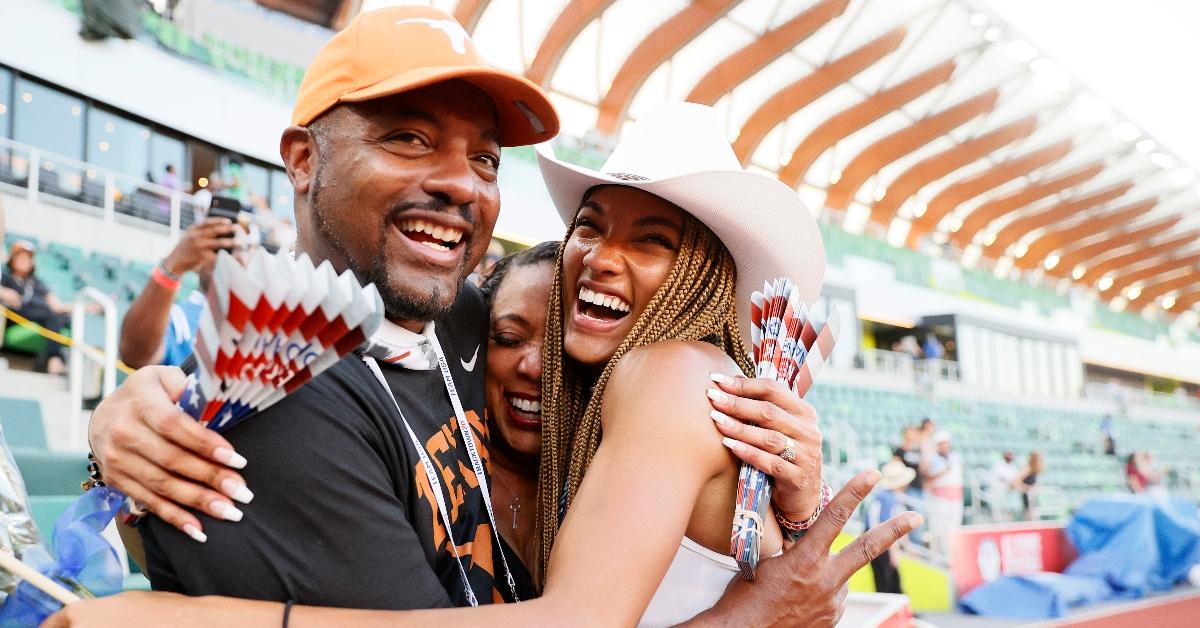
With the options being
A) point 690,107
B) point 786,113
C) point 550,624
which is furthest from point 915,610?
point 786,113

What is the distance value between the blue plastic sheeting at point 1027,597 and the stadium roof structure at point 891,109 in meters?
10.4

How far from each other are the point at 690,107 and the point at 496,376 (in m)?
0.83

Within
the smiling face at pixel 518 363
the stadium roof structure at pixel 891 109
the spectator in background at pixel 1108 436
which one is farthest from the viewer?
the spectator in background at pixel 1108 436

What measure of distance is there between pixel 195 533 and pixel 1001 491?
578 inches

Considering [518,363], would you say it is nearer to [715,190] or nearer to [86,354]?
[715,190]

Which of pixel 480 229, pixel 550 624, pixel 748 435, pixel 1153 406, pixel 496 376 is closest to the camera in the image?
pixel 550 624

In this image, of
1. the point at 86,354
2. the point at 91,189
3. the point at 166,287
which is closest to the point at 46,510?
the point at 166,287

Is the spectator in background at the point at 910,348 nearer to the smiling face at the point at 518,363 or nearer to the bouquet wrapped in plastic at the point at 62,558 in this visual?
the smiling face at the point at 518,363

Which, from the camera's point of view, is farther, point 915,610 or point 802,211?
point 915,610

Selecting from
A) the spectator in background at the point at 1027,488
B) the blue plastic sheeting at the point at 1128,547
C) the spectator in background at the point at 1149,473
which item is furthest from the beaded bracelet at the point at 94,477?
the spectator in background at the point at 1149,473

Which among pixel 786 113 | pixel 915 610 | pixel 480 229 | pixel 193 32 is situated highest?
pixel 786 113

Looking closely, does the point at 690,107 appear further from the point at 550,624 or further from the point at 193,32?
the point at 193,32

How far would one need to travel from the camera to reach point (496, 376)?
2.05 metres

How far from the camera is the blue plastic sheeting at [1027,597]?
855 centimetres
